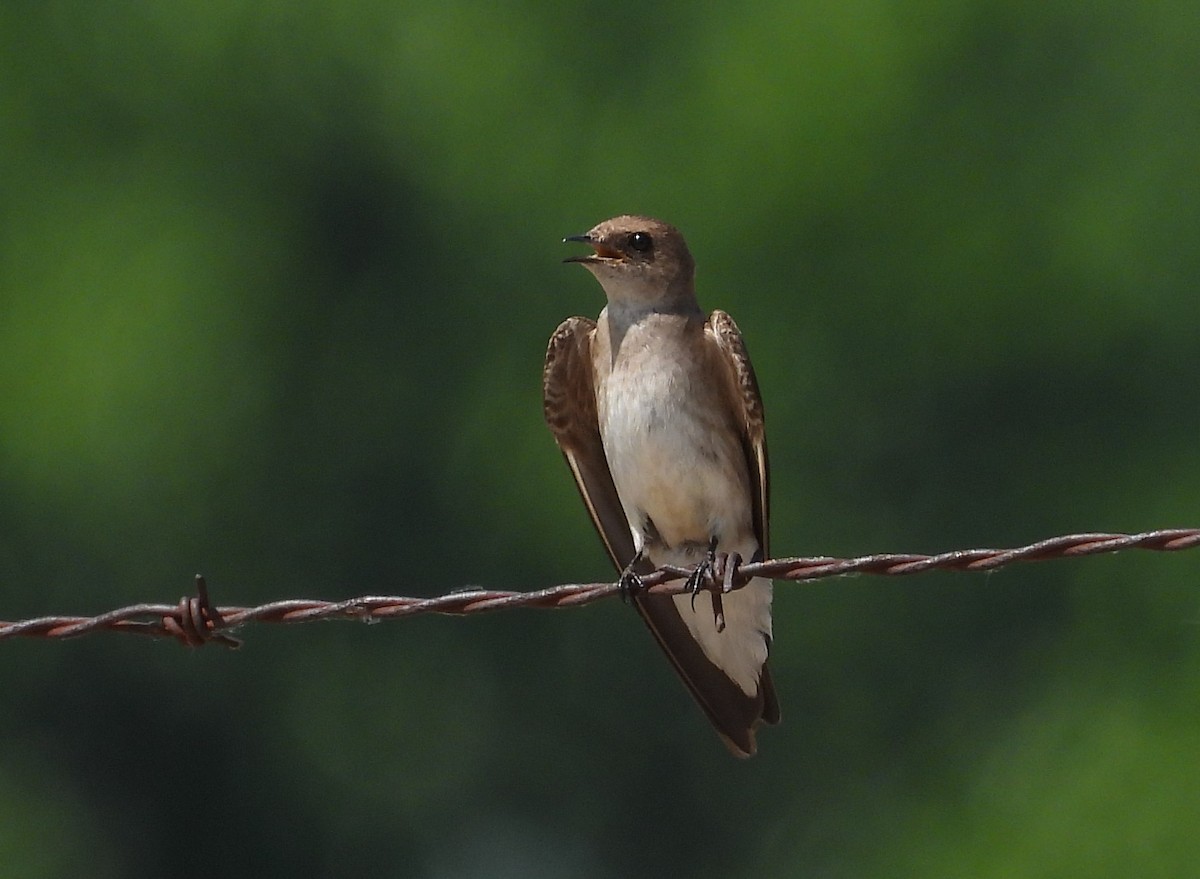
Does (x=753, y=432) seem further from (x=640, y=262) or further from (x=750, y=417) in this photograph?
(x=640, y=262)

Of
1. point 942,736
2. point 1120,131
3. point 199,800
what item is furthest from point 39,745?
point 1120,131

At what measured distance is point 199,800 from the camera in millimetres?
20516

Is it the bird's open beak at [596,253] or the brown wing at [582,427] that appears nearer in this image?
the brown wing at [582,427]

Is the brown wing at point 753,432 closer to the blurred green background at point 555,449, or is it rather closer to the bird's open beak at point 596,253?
the bird's open beak at point 596,253

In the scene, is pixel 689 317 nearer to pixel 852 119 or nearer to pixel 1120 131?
pixel 852 119

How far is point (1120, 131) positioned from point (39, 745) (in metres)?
9.99

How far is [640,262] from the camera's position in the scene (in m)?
7.04

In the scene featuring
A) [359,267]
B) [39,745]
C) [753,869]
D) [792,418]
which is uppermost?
[359,267]

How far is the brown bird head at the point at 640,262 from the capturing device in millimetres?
6922

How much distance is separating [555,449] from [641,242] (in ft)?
40.4

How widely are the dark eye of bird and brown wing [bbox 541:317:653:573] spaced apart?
0.91ft

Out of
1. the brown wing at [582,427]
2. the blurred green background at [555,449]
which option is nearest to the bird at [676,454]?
the brown wing at [582,427]

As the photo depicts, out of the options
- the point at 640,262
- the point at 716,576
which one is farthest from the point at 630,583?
the point at 640,262

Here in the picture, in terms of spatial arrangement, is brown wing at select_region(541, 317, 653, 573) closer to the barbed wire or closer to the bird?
the bird
